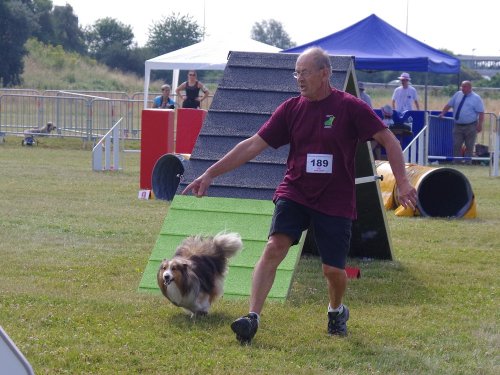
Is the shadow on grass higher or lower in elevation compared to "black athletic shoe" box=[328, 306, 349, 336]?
lower

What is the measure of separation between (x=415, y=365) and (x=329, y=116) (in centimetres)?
154

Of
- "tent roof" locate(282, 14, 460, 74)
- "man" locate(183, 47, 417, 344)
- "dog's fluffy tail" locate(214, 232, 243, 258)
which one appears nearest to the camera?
"man" locate(183, 47, 417, 344)

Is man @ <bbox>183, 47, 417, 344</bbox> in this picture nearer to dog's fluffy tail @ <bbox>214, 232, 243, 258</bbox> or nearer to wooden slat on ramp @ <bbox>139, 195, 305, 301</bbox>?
dog's fluffy tail @ <bbox>214, 232, 243, 258</bbox>

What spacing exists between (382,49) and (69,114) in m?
9.37

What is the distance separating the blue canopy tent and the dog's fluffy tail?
1251cm

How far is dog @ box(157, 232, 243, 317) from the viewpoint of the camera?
6391 mm

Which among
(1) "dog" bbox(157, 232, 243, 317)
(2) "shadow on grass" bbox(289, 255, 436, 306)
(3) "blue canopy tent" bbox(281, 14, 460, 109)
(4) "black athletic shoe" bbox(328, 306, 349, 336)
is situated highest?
(3) "blue canopy tent" bbox(281, 14, 460, 109)

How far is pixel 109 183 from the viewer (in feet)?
52.8

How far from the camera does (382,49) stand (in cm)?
1941

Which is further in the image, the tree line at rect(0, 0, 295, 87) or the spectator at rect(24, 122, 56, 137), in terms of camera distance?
the tree line at rect(0, 0, 295, 87)

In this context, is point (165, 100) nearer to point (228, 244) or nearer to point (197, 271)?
point (228, 244)

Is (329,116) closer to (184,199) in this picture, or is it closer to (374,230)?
(184,199)

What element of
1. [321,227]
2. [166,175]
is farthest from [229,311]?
[166,175]

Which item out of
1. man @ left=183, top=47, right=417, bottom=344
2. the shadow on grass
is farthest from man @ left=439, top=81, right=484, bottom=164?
man @ left=183, top=47, right=417, bottom=344
